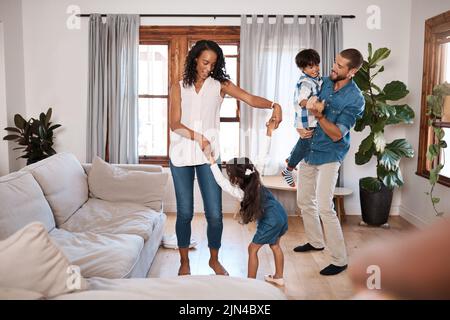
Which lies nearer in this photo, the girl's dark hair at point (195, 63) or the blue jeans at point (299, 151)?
the girl's dark hair at point (195, 63)

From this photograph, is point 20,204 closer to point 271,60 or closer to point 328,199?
point 328,199

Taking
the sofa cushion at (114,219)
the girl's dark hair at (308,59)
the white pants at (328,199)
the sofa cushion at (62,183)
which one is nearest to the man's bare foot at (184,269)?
the sofa cushion at (114,219)

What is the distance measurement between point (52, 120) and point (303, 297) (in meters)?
3.21

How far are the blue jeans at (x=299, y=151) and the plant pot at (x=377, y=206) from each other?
1329mm

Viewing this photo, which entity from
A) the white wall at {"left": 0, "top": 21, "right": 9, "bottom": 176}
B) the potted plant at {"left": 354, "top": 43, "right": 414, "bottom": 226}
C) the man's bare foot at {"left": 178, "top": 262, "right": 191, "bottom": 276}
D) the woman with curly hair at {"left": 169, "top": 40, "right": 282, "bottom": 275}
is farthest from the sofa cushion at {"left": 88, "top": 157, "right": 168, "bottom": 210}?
the potted plant at {"left": 354, "top": 43, "right": 414, "bottom": 226}

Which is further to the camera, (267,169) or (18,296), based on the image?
(267,169)

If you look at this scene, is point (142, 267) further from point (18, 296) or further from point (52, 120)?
point (52, 120)

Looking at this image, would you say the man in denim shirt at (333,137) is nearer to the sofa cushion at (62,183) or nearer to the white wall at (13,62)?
the sofa cushion at (62,183)

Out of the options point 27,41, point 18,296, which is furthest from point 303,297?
point 27,41

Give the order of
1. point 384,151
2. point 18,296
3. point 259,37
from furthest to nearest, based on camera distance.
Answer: point 259,37, point 384,151, point 18,296

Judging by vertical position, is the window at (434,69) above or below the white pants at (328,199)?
above

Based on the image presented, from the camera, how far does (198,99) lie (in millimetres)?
2553

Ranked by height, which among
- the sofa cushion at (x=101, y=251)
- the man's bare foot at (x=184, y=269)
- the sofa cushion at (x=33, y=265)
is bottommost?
the man's bare foot at (x=184, y=269)

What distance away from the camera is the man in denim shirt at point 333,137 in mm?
2742
